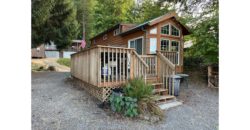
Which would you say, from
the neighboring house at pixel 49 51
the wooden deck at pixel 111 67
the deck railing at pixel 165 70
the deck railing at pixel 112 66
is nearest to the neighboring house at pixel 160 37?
the deck railing at pixel 165 70

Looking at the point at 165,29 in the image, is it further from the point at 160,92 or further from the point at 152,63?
the point at 160,92

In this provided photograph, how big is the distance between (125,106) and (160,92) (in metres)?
1.68

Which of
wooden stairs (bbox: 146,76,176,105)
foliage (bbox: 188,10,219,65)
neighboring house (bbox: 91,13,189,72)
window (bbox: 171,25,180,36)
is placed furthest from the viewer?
window (bbox: 171,25,180,36)

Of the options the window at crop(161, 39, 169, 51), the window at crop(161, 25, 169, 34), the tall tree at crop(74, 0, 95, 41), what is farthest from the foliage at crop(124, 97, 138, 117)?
the tall tree at crop(74, 0, 95, 41)

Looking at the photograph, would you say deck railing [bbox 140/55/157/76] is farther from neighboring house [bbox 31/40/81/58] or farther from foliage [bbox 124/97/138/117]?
neighboring house [bbox 31/40/81/58]

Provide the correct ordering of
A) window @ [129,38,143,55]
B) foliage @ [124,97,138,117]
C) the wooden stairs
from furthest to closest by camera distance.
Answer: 1. window @ [129,38,143,55]
2. the wooden stairs
3. foliage @ [124,97,138,117]

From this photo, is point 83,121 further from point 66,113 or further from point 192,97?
point 192,97

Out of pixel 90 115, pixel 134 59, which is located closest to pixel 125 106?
pixel 90 115

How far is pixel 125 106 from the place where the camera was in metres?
3.72

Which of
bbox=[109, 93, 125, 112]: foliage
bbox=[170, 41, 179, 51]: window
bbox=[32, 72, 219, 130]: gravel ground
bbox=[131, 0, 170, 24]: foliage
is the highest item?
bbox=[131, 0, 170, 24]: foliage

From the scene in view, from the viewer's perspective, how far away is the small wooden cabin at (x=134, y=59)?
4.24 metres

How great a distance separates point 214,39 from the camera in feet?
22.7

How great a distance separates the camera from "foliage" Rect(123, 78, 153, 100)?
12.5ft
